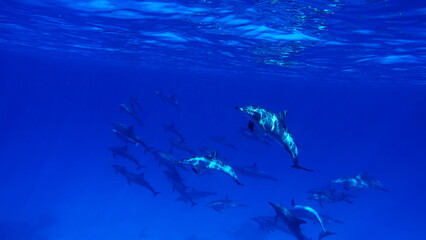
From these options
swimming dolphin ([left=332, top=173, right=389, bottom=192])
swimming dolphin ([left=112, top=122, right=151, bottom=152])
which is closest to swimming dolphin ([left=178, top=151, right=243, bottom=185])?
swimming dolphin ([left=112, top=122, right=151, bottom=152])

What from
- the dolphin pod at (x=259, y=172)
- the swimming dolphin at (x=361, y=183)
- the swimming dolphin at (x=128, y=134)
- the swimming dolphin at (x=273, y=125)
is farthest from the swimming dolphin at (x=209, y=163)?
the swimming dolphin at (x=361, y=183)

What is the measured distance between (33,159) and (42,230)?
36935 mm

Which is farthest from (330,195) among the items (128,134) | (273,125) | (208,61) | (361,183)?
(208,61)

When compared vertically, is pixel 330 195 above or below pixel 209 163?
below

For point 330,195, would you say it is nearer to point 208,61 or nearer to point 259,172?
point 259,172

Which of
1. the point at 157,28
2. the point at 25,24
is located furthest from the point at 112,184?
the point at 157,28

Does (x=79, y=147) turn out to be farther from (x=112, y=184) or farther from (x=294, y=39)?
(x=294, y=39)

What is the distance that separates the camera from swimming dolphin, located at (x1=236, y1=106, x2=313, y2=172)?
16.7 feet

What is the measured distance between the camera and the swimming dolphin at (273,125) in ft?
16.7

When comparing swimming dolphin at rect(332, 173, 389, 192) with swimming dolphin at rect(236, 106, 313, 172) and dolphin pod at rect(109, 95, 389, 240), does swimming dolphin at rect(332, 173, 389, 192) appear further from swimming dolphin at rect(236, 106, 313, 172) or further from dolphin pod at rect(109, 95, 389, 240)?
swimming dolphin at rect(236, 106, 313, 172)

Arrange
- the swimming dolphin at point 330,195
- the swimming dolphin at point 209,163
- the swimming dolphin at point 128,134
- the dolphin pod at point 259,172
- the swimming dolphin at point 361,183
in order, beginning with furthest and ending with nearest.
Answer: the swimming dolphin at point 128,134 → the swimming dolphin at point 361,183 → the swimming dolphin at point 330,195 → the swimming dolphin at point 209,163 → the dolphin pod at point 259,172

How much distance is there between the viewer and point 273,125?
520 centimetres

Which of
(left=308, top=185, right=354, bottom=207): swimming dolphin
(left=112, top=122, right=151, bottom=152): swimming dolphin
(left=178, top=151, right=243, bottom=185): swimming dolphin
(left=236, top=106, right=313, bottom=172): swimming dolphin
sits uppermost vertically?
(left=236, top=106, right=313, bottom=172): swimming dolphin

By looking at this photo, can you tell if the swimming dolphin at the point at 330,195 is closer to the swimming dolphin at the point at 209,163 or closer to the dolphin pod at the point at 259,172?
the dolphin pod at the point at 259,172
